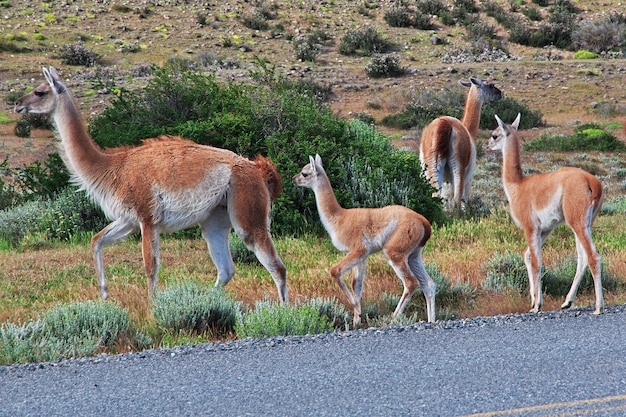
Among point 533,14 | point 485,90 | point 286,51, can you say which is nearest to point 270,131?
point 485,90

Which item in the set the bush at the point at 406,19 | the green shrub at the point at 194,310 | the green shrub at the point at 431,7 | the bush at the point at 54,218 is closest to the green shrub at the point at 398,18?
the bush at the point at 406,19

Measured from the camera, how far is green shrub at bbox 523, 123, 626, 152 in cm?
2619

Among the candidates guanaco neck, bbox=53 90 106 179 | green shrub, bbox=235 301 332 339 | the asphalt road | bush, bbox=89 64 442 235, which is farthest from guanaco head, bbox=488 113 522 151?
guanaco neck, bbox=53 90 106 179

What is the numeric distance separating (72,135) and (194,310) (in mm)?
2599

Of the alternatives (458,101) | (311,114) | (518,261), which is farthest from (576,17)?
(518,261)

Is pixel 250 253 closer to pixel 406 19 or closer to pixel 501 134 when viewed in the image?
pixel 501 134

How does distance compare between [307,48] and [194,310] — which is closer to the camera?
[194,310]

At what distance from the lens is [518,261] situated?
981 cm

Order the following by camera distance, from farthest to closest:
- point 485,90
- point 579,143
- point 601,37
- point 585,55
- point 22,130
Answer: point 601,37, point 585,55, point 22,130, point 579,143, point 485,90

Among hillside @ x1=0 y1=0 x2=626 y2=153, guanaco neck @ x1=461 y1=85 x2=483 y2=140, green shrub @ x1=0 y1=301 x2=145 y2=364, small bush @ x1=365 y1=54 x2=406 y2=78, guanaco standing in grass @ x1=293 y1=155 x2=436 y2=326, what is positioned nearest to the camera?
green shrub @ x1=0 y1=301 x2=145 y2=364

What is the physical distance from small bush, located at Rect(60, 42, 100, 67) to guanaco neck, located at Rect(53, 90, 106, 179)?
33.2 m

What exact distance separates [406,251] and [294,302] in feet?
4.42

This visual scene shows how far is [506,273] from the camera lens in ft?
32.0

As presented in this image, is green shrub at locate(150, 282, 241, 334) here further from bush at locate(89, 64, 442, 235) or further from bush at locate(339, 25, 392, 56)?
bush at locate(339, 25, 392, 56)
